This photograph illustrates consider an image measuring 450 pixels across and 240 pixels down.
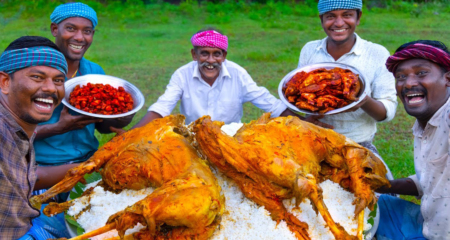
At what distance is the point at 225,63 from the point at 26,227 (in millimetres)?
2585

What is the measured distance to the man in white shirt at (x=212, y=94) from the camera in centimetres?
425

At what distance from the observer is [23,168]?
262 centimetres

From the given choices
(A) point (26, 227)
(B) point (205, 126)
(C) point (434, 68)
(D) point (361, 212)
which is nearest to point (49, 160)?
(A) point (26, 227)

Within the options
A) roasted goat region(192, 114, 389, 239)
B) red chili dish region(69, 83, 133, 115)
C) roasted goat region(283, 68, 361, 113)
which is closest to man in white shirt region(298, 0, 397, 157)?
roasted goat region(283, 68, 361, 113)

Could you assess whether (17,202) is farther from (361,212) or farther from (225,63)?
(225,63)

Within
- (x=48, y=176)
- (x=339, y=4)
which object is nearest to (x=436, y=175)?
(x=339, y=4)

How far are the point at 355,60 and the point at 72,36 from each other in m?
2.80

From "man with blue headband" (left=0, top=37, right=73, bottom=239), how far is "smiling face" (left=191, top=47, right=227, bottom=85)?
5.37 feet

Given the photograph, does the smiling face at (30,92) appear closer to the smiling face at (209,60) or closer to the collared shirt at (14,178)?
the collared shirt at (14,178)

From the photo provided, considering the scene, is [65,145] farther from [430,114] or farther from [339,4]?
[430,114]

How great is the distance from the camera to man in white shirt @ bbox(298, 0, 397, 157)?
12.5 ft

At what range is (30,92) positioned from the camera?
2.55 metres

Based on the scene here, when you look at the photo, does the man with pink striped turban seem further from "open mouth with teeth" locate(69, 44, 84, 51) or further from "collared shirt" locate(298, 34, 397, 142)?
"open mouth with teeth" locate(69, 44, 84, 51)

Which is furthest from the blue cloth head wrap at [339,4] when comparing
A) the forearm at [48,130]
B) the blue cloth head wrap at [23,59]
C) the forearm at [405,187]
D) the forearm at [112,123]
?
the forearm at [48,130]
